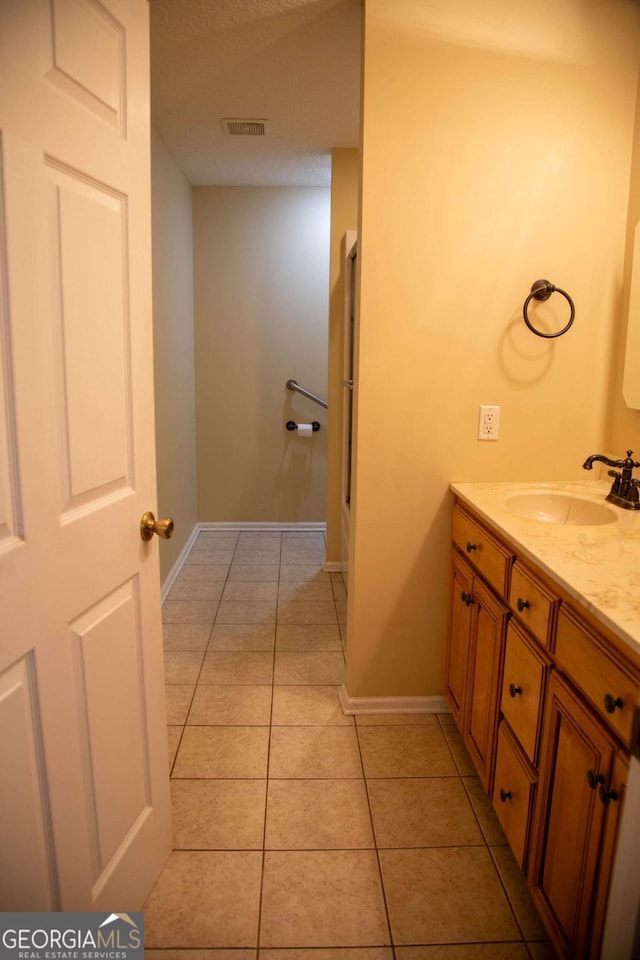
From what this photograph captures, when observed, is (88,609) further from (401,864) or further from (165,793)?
(401,864)

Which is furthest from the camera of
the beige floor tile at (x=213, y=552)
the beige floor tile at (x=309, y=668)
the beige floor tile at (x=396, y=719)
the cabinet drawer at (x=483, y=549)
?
the beige floor tile at (x=213, y=552)

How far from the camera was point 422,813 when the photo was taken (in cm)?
178

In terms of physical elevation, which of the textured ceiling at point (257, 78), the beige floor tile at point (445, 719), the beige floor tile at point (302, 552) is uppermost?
the textured ceiling at point (257, 78)

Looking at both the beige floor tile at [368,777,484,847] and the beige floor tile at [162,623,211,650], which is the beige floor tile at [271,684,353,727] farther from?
the beige floor tile at [162,623,211,650]

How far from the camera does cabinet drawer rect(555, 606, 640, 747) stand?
3.31 feet

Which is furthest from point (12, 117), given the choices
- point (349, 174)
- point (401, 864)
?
point (349, 174)

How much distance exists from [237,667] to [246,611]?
0.59 m

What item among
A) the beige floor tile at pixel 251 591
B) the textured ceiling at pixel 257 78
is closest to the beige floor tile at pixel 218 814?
the beige floor tile at pixel 251 591

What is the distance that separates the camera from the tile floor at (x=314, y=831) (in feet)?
4.56

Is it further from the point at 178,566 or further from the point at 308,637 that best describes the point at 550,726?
the point at 178,566

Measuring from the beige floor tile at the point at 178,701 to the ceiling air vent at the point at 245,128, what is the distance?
2.74 m

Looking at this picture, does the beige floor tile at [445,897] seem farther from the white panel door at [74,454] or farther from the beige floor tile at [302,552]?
the beige floor tile at [302,552]

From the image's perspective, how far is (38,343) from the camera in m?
0.98

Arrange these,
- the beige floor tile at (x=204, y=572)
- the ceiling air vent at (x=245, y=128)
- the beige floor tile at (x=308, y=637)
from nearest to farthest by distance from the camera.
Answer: the beige floor tile at (x=308, y=637), the ceiling air vent at (x=245, y=128), the beige floor tile at (x=204, y=572)
